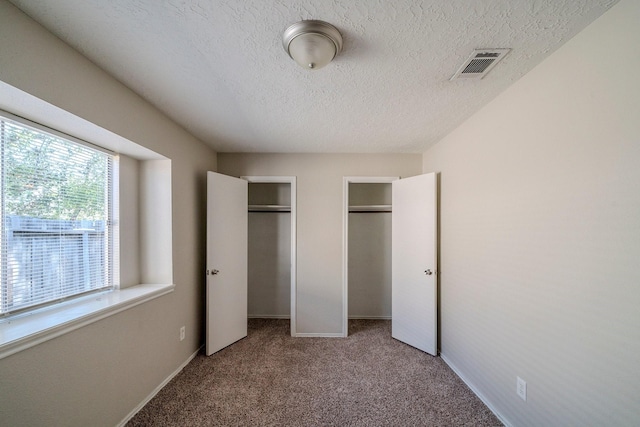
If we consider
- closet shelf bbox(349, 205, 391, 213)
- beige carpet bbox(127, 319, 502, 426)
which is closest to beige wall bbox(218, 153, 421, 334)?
beige carpet bbox(127, 319, 502, 426)

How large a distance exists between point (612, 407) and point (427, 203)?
1.90 metres

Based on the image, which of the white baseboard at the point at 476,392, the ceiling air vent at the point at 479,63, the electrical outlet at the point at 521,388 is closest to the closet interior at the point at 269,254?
the white baseboard at the point at 476,392

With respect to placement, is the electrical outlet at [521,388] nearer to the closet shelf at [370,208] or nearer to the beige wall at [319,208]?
the beige wall at [319,208]

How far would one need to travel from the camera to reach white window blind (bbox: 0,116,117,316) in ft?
4.21

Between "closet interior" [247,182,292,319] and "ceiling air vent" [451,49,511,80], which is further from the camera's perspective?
"closet interior" [247,182,292,319]

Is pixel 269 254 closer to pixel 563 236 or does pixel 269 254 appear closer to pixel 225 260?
pixel 225 260

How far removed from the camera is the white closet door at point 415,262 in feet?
8.71

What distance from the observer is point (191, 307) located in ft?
8.32

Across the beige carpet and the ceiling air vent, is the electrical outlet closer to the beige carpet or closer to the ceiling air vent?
the beige carpet

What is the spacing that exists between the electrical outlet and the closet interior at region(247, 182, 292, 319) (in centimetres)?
277

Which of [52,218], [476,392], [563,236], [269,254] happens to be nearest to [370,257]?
[269,254]

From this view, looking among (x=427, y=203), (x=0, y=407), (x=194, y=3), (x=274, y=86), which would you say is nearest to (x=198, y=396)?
(x=0, y=407)

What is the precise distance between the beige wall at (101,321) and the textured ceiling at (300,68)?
0.12 meters

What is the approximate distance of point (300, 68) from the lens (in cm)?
145
